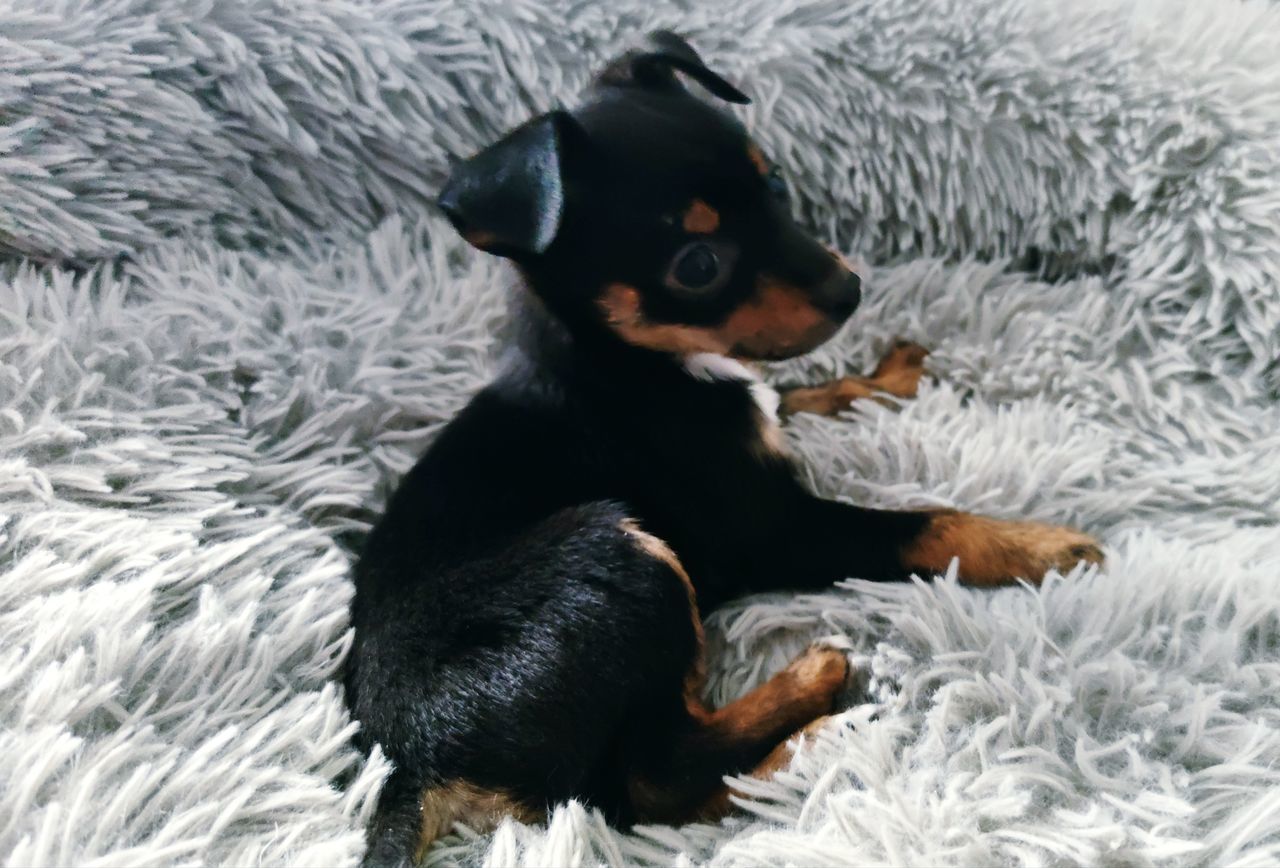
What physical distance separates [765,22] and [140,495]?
1421mm

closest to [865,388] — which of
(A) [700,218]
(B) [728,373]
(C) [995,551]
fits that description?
(B) [728,373]

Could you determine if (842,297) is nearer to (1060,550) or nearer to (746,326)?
(746,326)

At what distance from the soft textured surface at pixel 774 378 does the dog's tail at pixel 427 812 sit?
33mm

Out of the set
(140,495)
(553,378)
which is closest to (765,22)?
(553,378)

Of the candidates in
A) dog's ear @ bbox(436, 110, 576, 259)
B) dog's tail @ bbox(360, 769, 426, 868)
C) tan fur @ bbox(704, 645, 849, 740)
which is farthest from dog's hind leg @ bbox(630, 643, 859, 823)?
dog's ear @ bbox(436, 110, 576, 259)

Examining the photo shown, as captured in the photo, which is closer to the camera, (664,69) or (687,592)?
(687,592)

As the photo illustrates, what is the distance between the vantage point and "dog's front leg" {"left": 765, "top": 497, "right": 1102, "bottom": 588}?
131cm

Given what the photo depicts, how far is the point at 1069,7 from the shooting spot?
191 centimetres

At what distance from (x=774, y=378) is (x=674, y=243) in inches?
26.9

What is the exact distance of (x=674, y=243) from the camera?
4.23ft

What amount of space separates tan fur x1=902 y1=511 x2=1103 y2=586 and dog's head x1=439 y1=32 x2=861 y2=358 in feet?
1.07

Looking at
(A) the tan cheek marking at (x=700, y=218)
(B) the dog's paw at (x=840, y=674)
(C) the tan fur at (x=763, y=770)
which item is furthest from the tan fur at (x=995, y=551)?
(A) the tan cheek marking at (x=700, y=218)

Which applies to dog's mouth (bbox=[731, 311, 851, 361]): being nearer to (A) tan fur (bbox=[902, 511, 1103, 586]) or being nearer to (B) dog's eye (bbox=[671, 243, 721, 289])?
(B) dog's eye (bbox=[671, 243, 721, 289])

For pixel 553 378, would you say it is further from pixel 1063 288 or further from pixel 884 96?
pixel 1063 288
